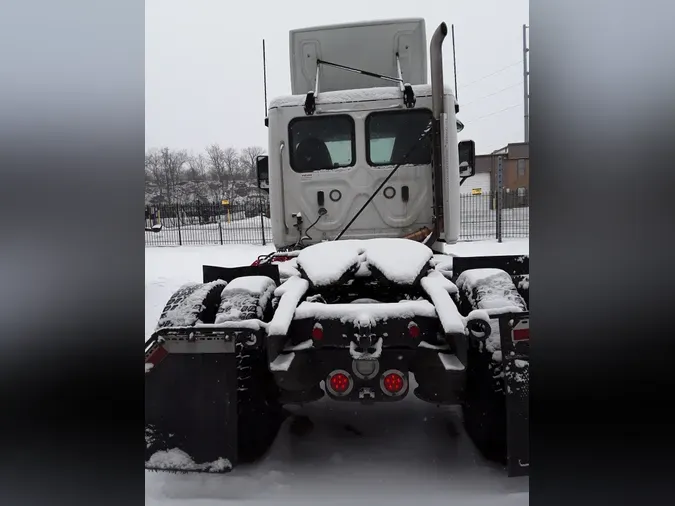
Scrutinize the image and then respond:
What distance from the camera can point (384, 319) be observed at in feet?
9.08

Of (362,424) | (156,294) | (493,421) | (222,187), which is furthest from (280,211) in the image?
(222,187)

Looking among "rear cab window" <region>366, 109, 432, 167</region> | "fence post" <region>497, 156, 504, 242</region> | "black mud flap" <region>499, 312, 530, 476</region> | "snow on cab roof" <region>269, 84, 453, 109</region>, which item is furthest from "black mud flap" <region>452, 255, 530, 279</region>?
"fence post" <region>497, 156, 504, 242</region>

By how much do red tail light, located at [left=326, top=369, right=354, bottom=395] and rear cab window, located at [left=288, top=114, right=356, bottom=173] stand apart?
111 inches

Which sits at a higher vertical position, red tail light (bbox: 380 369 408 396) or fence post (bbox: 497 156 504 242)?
fence post (bbox: 497 156 504 242)

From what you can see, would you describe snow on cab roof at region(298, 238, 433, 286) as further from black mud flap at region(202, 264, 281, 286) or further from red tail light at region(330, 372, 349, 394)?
red tail light at region(330, 372, 349, 394)

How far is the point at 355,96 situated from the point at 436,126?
3.56 ft

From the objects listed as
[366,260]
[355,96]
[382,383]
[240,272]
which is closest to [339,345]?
[382,383]

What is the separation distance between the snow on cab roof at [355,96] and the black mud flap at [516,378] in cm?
300

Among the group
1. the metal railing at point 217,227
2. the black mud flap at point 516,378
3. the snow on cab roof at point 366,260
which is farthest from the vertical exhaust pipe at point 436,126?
the metal railing at point 217,227

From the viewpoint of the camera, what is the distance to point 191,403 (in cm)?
283

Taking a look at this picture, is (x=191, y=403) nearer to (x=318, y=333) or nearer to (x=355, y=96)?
(x=318, y=333)

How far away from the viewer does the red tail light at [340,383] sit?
111 inches

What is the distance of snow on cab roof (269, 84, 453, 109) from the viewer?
4867 millimetres
